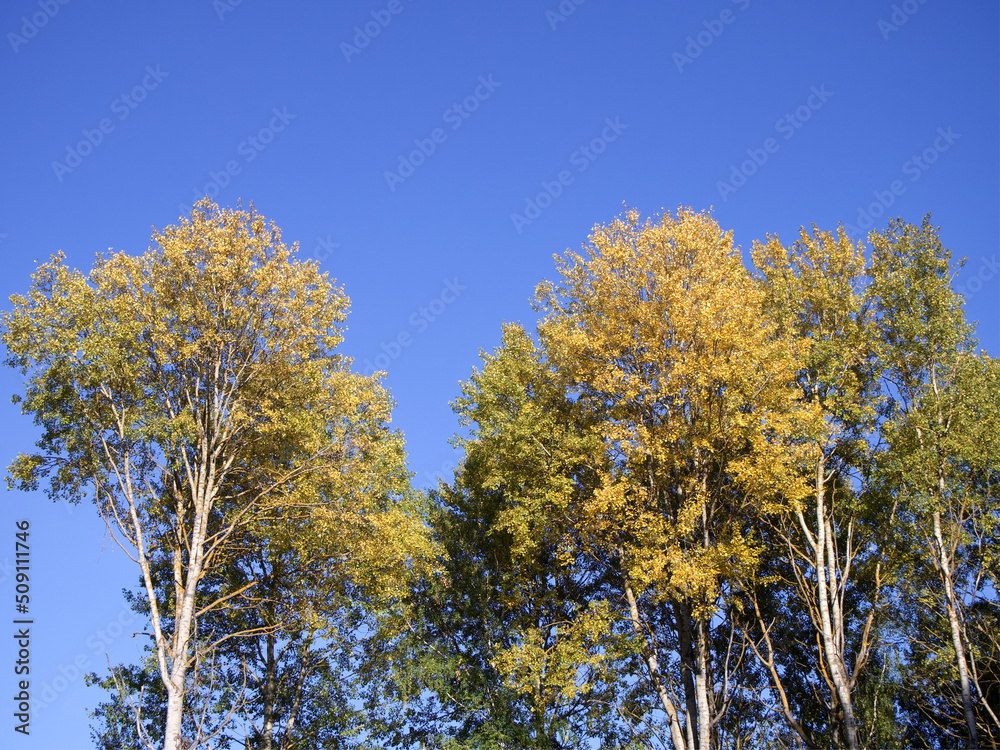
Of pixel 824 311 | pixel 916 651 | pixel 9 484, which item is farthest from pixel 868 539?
pixel 9 484

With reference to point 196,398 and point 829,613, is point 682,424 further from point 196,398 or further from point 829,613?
point 196,398

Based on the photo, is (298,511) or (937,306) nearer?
(298,511)

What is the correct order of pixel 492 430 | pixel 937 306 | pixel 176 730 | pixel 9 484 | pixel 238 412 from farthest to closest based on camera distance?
pixel 492 430
pixel 937 306
pixel 238 412
pixel 9 484
pixel 176 730

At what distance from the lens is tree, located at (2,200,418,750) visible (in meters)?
17.6

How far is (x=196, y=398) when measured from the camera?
63.1 ft

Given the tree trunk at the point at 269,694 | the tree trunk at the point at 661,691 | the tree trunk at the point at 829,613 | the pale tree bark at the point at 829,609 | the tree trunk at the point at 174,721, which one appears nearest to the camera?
the tree trunk at the point at 174,721

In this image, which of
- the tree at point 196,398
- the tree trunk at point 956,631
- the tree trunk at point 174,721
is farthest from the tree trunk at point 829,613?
the tree trunk at point 174,721

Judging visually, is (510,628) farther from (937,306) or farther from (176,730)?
(937,306)

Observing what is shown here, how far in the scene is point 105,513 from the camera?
59.8 feet

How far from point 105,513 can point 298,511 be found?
14.4 ft

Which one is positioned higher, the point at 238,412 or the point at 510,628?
the point at 238,412

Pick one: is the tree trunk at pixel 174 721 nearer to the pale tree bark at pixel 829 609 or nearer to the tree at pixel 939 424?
the pale tree bark at pixel 829 609

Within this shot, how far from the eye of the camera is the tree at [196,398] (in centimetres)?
1761

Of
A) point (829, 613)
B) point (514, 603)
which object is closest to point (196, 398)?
point (514, 603)
